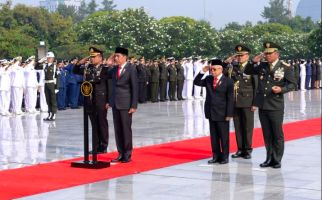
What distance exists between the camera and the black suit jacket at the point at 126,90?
10.3 meters

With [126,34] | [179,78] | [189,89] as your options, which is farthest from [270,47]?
[126,34]

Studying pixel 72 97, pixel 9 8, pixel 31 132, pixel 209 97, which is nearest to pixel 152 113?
pixel 72 97

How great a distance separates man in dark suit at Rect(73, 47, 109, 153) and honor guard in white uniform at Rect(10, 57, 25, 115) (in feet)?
28.4

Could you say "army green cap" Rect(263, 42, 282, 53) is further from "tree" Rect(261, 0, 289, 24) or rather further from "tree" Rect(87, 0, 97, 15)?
"tree" Rect(87, 0, 97, 15)

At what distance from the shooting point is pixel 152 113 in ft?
67.2

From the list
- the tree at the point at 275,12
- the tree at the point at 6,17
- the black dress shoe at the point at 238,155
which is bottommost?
the black dress shoe at the point at 238,155

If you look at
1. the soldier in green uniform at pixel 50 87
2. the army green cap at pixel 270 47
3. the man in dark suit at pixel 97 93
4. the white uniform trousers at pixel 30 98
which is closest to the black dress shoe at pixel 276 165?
the army green cap at pixel 270 47

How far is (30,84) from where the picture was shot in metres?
19.8

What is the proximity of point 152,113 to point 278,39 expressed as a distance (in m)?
55.5

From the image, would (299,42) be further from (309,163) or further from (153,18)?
(309,163)

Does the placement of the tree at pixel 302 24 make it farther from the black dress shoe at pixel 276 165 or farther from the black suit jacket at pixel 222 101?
the black dress shoe at pixel 276 165

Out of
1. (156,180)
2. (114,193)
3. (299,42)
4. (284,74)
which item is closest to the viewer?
(114,193)

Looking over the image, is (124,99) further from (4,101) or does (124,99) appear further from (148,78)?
(148,78)

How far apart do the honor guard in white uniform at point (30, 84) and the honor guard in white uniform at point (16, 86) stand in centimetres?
→ 18
